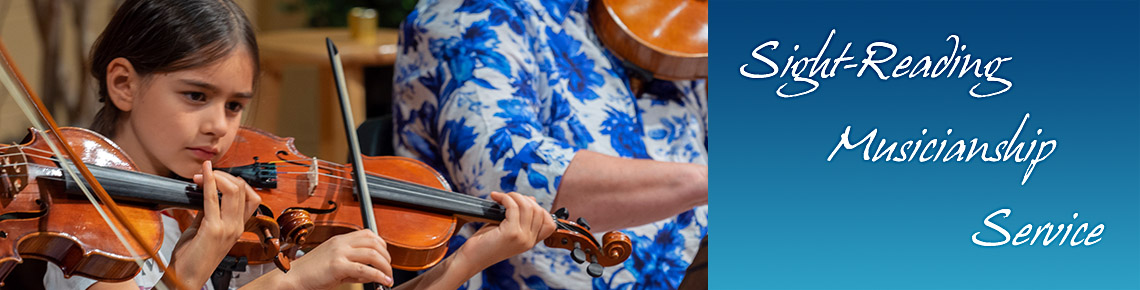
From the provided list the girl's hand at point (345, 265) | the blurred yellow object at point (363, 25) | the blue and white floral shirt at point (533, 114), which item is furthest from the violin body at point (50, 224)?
the blurred yellow object at point (363, 25)

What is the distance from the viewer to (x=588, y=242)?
100 cm

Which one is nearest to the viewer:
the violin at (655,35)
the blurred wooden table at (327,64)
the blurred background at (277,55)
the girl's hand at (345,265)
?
the girl's hand at (345,265)

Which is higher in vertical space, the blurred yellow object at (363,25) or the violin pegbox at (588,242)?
the violin pegbox at (588,242)

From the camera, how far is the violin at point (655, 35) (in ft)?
4.29

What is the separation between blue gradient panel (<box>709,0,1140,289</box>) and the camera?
75 cm

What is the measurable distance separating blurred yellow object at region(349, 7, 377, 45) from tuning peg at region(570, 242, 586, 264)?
233 centimetres

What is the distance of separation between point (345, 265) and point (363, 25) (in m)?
2.52

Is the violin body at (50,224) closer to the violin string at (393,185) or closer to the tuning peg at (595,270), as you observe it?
the violin string at (393,185)

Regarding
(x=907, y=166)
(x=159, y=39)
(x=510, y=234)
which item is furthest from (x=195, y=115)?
(x=907, y=166)

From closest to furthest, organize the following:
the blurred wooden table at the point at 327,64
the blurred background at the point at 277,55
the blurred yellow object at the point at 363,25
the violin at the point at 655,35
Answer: the violin at the point at 655,35 → the blurred background at the point at 277,55 → the blurred wooden table at the point at 327,64 → the blurred yellow object at the point at 363,25

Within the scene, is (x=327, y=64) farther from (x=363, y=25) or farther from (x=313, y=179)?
(x=313, y=179)

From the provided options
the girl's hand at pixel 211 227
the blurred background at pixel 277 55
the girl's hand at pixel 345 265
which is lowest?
the blurred background at pixel 277 55

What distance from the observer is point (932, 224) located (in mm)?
764

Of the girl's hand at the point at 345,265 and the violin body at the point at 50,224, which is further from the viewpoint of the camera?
the girl's hand at the point at 345,265
